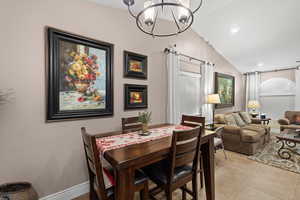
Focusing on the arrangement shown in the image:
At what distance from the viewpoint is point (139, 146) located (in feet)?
4.45

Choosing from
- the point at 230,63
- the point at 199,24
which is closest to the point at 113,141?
the point at 199,24

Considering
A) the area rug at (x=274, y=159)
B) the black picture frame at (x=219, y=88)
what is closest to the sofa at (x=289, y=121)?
the area rug at (x=274, y=159)

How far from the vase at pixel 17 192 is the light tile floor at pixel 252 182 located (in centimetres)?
69

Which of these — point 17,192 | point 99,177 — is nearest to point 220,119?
point 99,177

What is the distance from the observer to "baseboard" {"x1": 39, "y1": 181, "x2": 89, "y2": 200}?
173 centimetres

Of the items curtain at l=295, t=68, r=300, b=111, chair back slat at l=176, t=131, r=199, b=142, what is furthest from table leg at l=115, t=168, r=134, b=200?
curtain at l=295, t=68, r=300, b=111

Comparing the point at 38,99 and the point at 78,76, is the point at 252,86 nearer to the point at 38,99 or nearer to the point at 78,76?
the point at 78,76

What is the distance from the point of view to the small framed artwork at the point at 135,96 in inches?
93.5

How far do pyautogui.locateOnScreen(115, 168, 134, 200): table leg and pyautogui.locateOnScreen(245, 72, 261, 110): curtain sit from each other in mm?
6191

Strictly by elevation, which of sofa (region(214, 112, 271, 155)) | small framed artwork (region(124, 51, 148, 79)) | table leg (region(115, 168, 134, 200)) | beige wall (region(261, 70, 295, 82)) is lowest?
sofa (region(214, 112, 271, 155))

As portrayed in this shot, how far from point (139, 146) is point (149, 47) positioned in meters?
2.04

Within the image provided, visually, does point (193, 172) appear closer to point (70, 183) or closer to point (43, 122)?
point (70, 183)

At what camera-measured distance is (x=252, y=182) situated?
7.13 feet

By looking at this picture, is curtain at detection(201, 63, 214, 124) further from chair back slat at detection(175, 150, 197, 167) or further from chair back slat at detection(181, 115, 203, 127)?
chair back slat at detection(175, 150, 197, 167)
